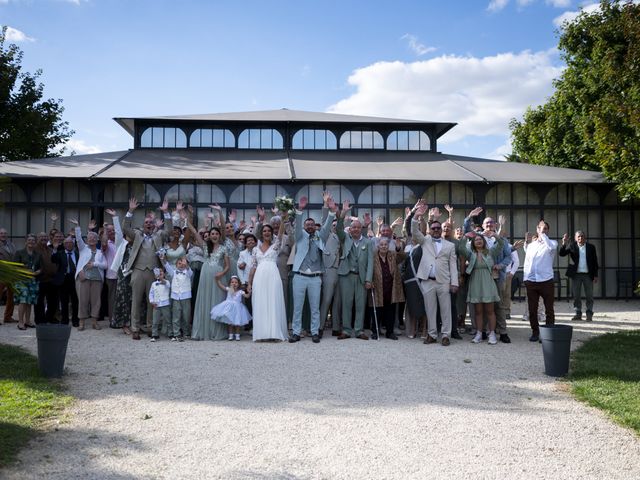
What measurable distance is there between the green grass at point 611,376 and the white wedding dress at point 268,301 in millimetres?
4557

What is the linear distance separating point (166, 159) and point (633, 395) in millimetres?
15963

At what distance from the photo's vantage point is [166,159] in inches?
748

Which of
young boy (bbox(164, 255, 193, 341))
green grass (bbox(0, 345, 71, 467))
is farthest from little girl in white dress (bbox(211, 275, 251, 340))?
green grass (bbox(0, 345, 71, 467))

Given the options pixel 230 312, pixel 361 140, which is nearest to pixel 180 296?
pixel 230 312

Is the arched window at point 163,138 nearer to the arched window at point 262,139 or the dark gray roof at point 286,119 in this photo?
the dark gray roof at point 286,119

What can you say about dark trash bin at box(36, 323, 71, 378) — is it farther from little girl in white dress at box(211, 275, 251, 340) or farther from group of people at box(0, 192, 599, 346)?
little girl in white dress at box(211, 275, 251, 340)

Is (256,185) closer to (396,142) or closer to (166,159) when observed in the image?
(166,159)

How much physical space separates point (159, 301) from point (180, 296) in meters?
0.36

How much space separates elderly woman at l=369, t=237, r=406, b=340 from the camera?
33.1ft

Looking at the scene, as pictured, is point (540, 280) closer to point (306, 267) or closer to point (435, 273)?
point (435, 273)

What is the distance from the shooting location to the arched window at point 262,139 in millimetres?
20875

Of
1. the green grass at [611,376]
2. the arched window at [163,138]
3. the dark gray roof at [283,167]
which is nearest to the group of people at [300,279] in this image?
the green grass at [611,376]

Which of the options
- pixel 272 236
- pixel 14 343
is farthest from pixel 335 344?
pixel 14 343

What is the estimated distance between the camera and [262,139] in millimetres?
20875
